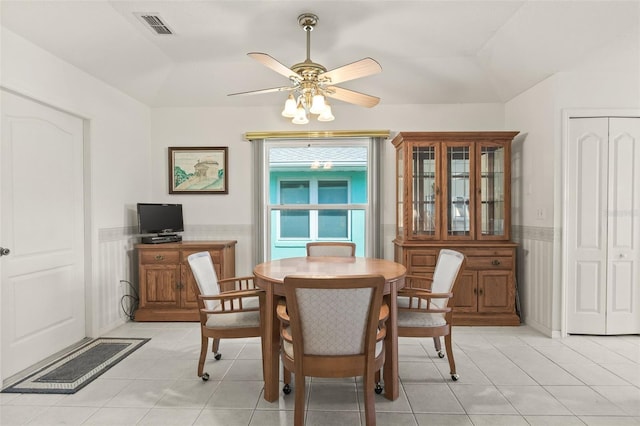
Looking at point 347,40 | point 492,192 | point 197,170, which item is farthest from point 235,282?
point 492,192

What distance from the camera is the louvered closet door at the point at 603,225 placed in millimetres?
3459

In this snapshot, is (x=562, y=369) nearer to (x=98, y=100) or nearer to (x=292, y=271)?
(x=292, y=271)

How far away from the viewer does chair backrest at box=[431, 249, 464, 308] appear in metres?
2.64

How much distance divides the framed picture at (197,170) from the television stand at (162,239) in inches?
25.7

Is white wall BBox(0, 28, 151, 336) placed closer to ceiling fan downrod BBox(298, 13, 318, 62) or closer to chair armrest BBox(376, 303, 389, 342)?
ceiling fan downrod BBox(298, 13, 318, 62)

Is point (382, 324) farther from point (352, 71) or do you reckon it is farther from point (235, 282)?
point (235, 282)

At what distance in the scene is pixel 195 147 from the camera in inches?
181

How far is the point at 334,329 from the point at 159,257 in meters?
2.76

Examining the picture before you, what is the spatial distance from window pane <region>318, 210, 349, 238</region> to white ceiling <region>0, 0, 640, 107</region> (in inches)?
60.1

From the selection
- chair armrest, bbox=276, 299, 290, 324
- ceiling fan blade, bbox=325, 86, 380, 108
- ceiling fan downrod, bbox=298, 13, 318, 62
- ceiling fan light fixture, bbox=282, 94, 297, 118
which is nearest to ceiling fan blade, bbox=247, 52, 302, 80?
ceiling fan light fixture, bbox=282, 94, 297, 118

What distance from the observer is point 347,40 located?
3441 millimetres

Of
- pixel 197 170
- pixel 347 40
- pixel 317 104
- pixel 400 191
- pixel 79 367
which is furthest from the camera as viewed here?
pixel 197 170

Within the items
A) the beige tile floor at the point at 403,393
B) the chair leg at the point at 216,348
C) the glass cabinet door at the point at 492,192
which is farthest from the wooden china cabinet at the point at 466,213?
the chair leg at the point at 216,348

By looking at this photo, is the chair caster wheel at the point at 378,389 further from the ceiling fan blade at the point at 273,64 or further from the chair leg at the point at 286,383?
the ceiling fan blade at the point at 273,64
